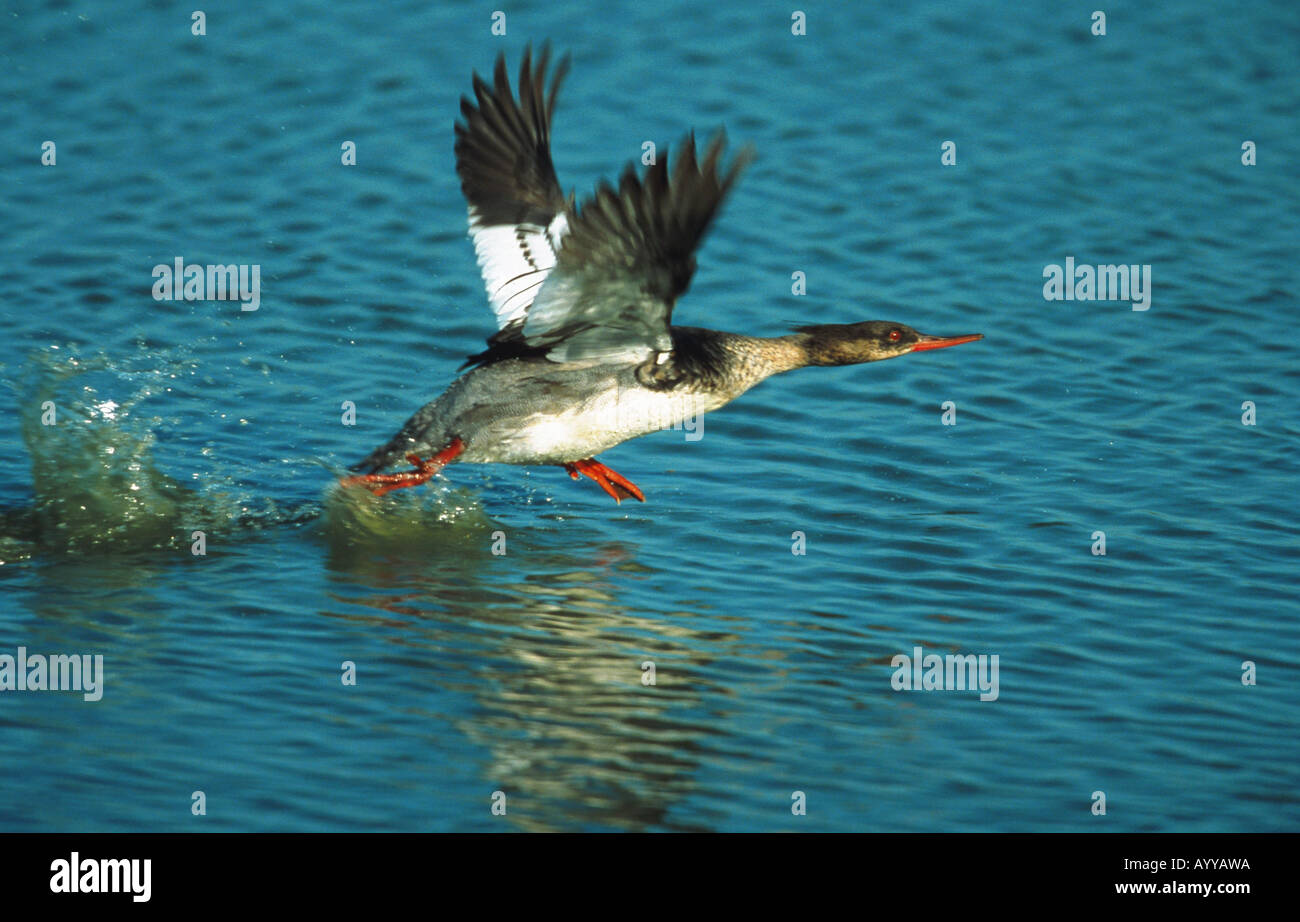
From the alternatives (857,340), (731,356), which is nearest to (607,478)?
(731,356)

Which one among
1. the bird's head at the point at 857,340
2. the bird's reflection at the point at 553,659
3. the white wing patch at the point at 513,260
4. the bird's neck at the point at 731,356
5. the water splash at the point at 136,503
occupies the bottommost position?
the bird's reflection at the point at 553,659

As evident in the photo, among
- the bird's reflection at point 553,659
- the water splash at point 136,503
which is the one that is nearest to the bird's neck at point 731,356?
the bird's reflection at point 553,659

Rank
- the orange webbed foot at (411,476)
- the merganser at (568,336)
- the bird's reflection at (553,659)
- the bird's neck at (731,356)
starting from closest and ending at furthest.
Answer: the bird's reflection at (553,659), the merganser at (568,336), the bird's neck at (731,356), the orange webbed foot at (411,476)

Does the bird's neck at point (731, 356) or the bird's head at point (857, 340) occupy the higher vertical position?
the bird's head at point (857, 340)

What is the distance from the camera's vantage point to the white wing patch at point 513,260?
8758mm

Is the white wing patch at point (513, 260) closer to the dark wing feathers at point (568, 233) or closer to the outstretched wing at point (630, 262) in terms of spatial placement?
the dark wing feathers at point (568, 233)

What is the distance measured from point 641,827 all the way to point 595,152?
864 cm

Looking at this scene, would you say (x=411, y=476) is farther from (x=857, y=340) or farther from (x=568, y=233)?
(x=857, y=340)

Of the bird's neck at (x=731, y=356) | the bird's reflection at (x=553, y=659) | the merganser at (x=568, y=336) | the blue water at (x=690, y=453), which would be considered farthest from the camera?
the bird's neck at (x=731, y=356)

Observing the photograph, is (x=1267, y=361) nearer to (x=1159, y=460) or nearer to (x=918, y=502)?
(x=1159, y=460)

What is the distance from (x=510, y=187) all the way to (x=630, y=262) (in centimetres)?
224

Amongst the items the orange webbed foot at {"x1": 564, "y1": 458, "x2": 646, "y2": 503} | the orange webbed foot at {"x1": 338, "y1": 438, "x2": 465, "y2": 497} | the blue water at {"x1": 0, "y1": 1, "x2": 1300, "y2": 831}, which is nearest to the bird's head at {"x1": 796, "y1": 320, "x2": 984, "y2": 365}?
the blue water at {"x1": 0, "y1": 1, "x2": 1300, "y2": 831}

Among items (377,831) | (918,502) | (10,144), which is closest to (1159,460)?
(918,502)

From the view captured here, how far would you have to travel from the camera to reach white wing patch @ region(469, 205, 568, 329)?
28.7 feet
